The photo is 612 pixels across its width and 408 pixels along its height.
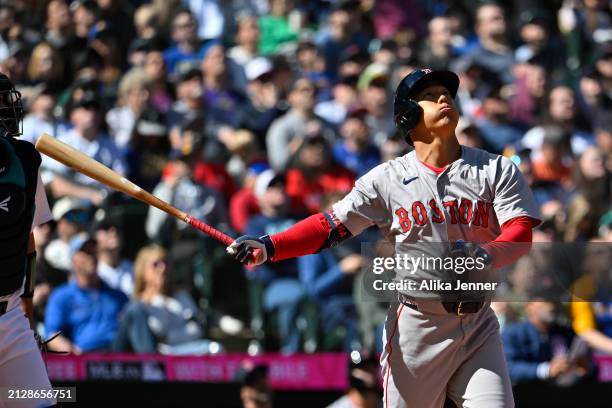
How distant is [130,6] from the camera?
11.1 m

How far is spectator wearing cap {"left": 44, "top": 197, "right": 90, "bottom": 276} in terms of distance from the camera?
811 centimetres

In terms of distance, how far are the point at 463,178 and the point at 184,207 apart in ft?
13.1

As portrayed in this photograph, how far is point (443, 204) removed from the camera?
4840 millimetres

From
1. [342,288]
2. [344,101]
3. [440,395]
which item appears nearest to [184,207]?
[342,288]

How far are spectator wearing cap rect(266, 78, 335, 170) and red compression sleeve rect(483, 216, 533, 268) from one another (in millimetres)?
4459

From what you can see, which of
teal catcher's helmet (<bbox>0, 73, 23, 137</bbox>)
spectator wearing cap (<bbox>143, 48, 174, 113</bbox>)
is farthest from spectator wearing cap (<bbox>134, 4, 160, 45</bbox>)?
teal catcher's helmet (<bbox>0, 73, 23, 137</bbox>)

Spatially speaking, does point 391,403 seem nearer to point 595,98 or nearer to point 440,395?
point 440,395

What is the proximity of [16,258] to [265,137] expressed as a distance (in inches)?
197

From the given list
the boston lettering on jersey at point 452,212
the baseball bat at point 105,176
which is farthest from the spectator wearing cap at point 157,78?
the boston lettering on jersey at point 452,212

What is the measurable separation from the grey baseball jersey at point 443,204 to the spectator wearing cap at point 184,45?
5.67m

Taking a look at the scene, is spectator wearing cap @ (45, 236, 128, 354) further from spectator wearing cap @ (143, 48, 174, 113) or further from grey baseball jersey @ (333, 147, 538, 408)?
grey baseball jersey @ (333, 147, 538, 408)

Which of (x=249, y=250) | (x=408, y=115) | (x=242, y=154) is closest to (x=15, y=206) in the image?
(x=249, y=250)

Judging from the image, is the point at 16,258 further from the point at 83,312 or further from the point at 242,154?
the point at 242,154

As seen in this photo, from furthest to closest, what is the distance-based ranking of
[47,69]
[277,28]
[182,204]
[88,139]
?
[277,28] → [47,69] → [88,139] → [182,204]
